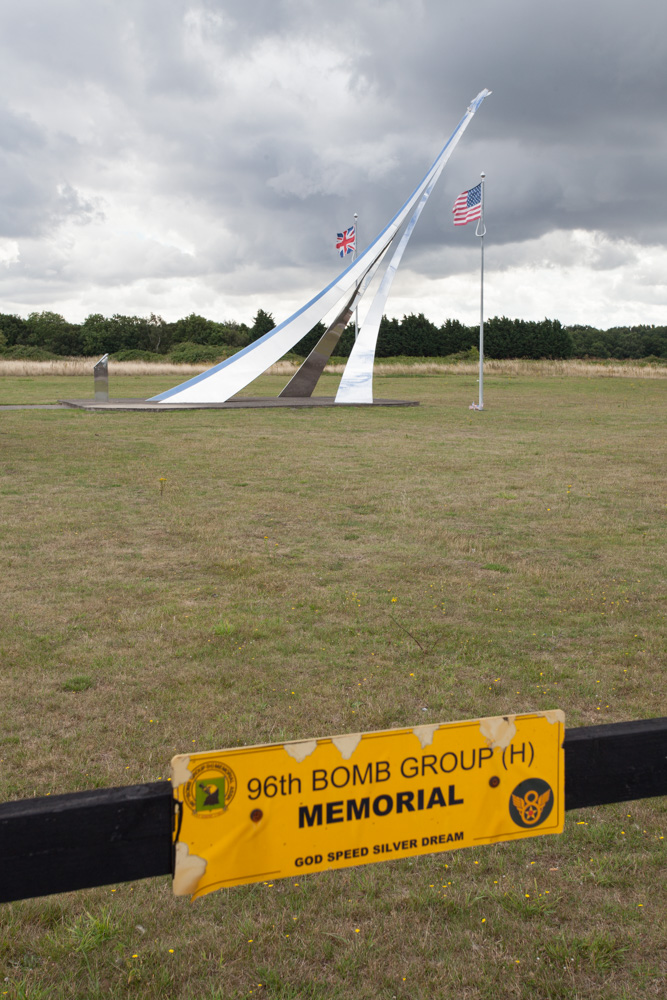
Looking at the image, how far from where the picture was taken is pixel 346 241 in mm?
30953

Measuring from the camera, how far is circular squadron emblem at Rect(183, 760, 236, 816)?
1.56 meters

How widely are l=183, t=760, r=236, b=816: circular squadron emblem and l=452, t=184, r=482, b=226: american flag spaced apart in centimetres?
2153

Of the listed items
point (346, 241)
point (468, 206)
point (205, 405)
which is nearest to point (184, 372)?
point (346, 241)

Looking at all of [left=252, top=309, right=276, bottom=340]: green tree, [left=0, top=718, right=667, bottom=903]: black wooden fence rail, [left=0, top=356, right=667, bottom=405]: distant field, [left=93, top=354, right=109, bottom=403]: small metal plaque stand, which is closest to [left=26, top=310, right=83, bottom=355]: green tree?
[left=252, top=309, right=276, bottom=340]: green tree

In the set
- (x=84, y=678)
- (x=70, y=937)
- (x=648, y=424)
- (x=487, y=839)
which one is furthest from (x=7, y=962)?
(x=648, y=424)

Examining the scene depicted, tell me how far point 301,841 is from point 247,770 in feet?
0.70

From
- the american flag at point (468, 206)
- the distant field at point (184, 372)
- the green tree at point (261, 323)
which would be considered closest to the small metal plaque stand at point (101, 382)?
the distant field at point (184, 372)

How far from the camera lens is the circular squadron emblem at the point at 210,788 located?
5.13 ft

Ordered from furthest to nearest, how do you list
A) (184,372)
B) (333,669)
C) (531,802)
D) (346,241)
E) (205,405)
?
1. (184,372)
2. (346,241)
3. (205,405)
4. (333,669)
5. (531,802)

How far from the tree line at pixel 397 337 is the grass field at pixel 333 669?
6790 cm

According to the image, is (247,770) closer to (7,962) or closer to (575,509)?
(7,962)

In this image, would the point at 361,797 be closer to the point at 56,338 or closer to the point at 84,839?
the point at 84,839

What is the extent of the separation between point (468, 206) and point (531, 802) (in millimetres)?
21899

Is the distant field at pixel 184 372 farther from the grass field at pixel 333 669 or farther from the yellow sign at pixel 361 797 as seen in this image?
the yellow sign at pixel 361 797
